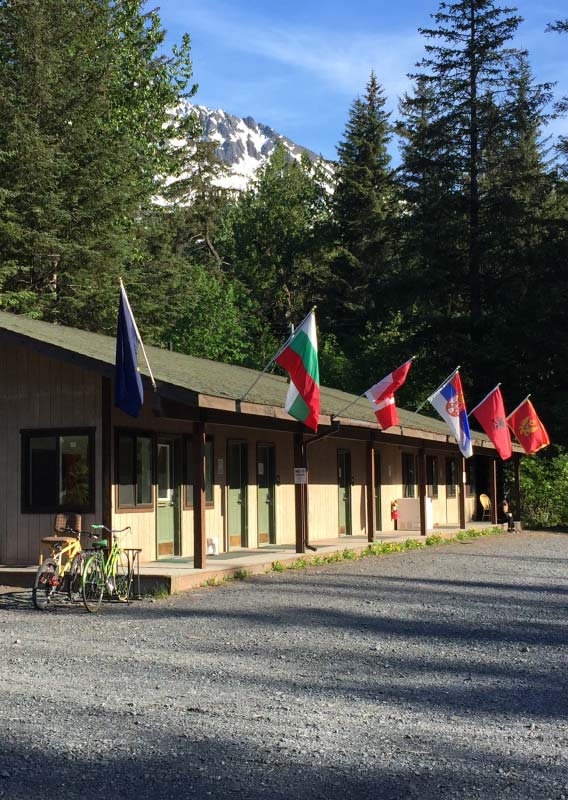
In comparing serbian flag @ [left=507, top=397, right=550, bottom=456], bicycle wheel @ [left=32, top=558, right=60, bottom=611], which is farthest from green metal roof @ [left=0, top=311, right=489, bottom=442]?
serbian flag @ [left=507, top=397, right=550, bottom=456]

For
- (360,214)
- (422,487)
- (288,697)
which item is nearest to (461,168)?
(360,214)

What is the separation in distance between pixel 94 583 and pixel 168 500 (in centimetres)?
451

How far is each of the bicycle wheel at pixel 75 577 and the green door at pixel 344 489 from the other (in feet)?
38.7

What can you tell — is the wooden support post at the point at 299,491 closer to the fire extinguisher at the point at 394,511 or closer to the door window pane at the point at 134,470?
the door window pane at the point at 134,470

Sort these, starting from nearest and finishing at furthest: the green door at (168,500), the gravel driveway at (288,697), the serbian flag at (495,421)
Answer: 1. the gravel driveway at (288,697)
2. the green door at (168,500)
3. the serbian flag at (495,421)

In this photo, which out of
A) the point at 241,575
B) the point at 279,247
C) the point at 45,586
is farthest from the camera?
the point at 279,247

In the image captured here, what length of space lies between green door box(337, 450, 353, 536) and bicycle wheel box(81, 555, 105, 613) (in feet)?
39.6

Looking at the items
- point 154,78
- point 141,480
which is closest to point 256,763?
point 141,480

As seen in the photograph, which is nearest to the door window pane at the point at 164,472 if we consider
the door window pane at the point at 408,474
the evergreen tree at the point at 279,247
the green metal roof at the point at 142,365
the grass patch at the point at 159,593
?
the green metal roof at the point at 142,365

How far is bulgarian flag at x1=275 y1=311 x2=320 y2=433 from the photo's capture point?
14.6m

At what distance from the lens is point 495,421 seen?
2409 cm

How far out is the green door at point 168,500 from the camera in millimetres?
15758

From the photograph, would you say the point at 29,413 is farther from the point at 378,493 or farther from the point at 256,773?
the point at 378,493

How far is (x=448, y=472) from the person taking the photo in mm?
32406
